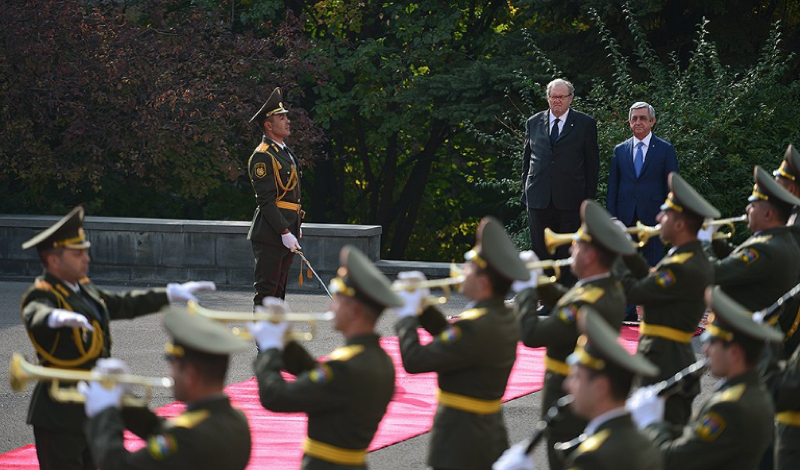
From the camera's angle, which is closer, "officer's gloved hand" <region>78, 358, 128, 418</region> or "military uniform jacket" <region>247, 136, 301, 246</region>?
"officer's gloved hand" <region>78, 358, 128, 418</region>

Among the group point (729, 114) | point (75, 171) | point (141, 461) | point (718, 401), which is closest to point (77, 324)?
point (141, 461)

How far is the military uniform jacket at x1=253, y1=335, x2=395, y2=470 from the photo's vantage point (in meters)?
4.69

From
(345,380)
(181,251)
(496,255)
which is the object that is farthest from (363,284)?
(181,251)

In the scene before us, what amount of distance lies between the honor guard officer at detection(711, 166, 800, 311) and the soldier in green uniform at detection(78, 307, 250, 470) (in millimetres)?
3344

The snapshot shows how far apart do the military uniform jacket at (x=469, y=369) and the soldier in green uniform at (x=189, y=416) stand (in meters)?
1.25

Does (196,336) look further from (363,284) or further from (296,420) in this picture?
(296,420)

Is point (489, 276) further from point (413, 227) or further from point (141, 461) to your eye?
point (413, 227)

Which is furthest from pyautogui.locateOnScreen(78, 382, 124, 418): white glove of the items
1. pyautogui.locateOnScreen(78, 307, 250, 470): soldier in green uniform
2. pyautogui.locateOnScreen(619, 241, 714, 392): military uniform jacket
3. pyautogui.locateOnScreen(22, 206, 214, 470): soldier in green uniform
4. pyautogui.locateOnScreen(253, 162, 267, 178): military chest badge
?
pyautogui.locateOnScreen(253, 162, 267, 178): military chest badge

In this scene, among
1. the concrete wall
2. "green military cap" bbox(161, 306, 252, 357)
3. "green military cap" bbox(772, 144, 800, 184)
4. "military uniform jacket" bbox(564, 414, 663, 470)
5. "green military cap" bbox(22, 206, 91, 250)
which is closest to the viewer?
"military uniform jacket" bbox(564, 414, 663, 470)

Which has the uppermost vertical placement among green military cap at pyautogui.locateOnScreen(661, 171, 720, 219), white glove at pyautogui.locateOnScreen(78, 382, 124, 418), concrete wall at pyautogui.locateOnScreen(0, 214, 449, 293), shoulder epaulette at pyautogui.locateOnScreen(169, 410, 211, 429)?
green military cap at pyautogui.locateOnScreen(661, 171, 720, 219)

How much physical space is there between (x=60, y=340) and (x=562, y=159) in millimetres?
6465

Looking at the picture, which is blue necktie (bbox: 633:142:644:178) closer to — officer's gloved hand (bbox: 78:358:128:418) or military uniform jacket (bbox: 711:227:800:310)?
military uniform jacket (bbox: 711:227:800:310)

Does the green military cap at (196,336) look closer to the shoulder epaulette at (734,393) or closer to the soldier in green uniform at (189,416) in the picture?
the soldier in green uniform at (189,416)

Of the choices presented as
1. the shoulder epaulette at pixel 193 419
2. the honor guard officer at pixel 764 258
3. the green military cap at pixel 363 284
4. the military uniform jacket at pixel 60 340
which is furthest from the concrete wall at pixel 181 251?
the shoulder epaulette at pixel 193 419
